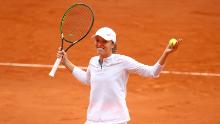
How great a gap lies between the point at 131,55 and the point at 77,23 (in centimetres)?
607

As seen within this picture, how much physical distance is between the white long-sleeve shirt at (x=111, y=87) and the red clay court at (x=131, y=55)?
3596 mm

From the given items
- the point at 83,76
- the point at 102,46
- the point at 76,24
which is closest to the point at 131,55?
the point at 76,24

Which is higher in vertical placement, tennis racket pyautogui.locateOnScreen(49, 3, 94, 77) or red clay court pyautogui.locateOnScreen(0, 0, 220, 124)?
tennis racket pyautogui.locateOnScreen(49, 3, 94, 77)

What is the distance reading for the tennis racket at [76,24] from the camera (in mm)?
8109

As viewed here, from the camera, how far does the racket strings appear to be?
320 inches

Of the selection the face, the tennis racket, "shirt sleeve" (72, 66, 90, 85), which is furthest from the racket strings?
the face

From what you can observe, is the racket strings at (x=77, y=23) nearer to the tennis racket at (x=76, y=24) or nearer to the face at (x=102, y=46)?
the tennis racket at (x=76, y=24)

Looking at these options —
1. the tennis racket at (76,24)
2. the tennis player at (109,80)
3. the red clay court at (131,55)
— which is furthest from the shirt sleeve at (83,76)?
the red clay court at (131,55)

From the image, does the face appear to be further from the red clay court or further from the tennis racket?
the red clay court

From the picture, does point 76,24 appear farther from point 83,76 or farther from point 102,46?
point 102,46

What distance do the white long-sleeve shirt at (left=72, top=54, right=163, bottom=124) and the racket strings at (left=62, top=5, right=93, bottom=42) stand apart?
105 centimetres

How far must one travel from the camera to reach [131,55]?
1425cm

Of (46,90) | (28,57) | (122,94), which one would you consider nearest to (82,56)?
(28,57)

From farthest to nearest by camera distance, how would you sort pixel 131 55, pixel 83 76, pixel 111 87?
pixel 131 55, pixel 83 76, pixel 111 87
